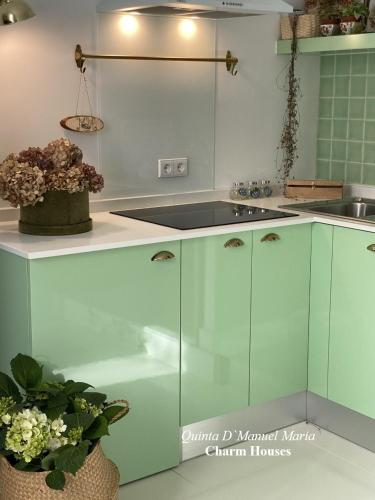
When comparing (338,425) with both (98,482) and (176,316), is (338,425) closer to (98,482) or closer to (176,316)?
(176,316)

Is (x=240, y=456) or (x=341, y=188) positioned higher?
(x=341, y=188)

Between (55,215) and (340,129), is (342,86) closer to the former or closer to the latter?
(340,129)

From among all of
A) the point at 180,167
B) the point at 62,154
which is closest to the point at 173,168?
the point at 180,167

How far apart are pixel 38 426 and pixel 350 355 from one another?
4.61ft

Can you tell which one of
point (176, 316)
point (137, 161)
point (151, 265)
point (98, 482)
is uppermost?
point (137, 161)

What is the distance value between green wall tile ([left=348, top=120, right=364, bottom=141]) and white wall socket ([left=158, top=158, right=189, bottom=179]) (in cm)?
87

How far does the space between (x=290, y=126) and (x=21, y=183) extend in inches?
64.3

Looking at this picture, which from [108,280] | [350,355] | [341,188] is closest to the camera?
[108,280]

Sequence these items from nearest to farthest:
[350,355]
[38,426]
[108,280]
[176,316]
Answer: [38,426] < [108,280] < [176,316] < [350,355]

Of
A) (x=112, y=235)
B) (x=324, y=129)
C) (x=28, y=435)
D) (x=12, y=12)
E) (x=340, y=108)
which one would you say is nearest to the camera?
(x=28, y=435)

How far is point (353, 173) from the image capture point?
388 centimetres

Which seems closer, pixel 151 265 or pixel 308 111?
pixel 151 265

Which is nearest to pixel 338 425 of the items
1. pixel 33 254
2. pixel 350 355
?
pixel 350 355

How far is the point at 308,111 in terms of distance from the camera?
155 inches
